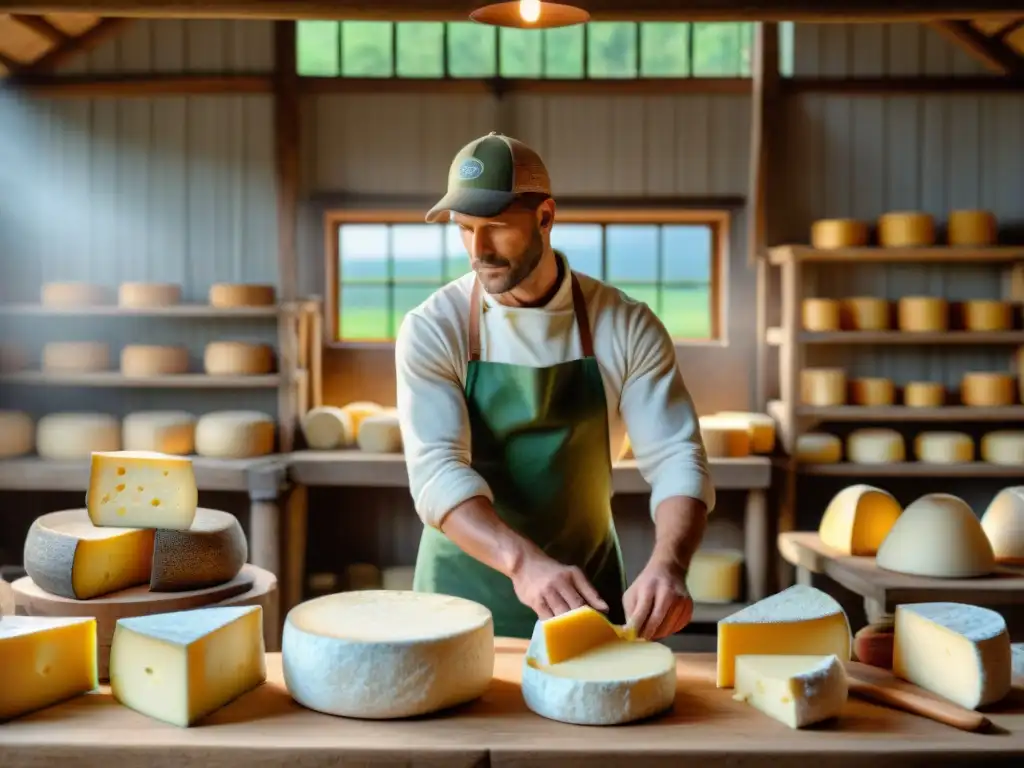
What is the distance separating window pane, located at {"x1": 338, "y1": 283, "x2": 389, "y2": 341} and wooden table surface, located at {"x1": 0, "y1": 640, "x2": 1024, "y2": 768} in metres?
4.63

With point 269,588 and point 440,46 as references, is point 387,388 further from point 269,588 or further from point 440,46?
point 269,588

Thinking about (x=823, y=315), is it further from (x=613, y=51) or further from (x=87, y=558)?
(x=87, y=558)

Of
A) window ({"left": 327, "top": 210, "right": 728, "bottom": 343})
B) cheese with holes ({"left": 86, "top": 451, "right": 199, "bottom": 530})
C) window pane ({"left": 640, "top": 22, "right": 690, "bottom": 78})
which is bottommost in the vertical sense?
cheese with holes ({"left": 86, "top": 451, "right": 199, "bottom": 530})

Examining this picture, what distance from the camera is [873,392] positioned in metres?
5.91

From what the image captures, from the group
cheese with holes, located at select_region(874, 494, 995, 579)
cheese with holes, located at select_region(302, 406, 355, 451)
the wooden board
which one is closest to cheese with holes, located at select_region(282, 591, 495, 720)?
the wooden board

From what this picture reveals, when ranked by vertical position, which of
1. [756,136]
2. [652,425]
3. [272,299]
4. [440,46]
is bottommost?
[652,425]

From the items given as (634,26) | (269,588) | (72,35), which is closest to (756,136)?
(634,26)

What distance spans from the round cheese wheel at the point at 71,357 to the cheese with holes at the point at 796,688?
485 centimetres

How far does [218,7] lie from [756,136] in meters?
3.28

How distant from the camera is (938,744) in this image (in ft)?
5.65

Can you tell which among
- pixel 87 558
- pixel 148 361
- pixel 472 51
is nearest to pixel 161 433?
pixel 148 361

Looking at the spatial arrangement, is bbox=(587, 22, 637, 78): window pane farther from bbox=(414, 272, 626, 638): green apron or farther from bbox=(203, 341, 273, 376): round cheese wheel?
bbox=(414, 272, 626, 638): green apron

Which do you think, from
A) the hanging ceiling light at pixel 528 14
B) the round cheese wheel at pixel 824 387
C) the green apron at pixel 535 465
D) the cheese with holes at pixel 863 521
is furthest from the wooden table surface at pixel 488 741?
the round cheese wheel at pixel 824 387

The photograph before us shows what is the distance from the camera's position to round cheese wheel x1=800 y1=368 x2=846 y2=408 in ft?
19.2
